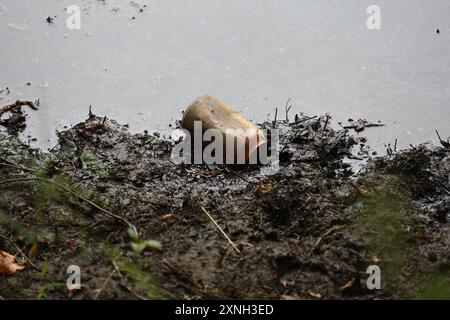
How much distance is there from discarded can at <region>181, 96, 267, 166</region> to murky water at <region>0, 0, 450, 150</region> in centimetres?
20

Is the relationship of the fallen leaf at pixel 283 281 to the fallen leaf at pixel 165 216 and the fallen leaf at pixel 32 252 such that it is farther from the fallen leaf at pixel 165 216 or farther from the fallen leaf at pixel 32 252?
the fallen leaf at pixel 32 252

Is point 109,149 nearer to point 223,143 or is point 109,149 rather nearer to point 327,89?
point 223,143

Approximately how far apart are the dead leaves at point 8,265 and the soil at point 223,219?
2cm

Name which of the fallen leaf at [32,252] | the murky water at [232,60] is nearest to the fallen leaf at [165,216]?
the fallen leaf at [32,252]

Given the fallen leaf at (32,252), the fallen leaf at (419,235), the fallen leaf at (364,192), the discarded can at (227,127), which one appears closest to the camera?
the fallen leaf at (32,252)

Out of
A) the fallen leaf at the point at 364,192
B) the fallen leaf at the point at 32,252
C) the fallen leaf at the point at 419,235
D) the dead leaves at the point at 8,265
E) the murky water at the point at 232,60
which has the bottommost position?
the dead leaves at the point at 8,265

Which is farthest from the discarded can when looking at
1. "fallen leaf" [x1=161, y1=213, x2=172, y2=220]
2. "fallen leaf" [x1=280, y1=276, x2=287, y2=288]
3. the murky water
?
"fallen leaf" [x1=280, y1=276, x2=287, y2=288]

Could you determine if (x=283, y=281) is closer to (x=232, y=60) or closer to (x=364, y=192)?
(x=364, y=192)

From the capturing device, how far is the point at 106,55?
135 inches

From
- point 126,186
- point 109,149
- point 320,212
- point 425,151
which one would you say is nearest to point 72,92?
point 109,149

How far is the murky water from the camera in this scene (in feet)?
10.3

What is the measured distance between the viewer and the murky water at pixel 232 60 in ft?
10.3

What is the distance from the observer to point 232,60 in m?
3.37
